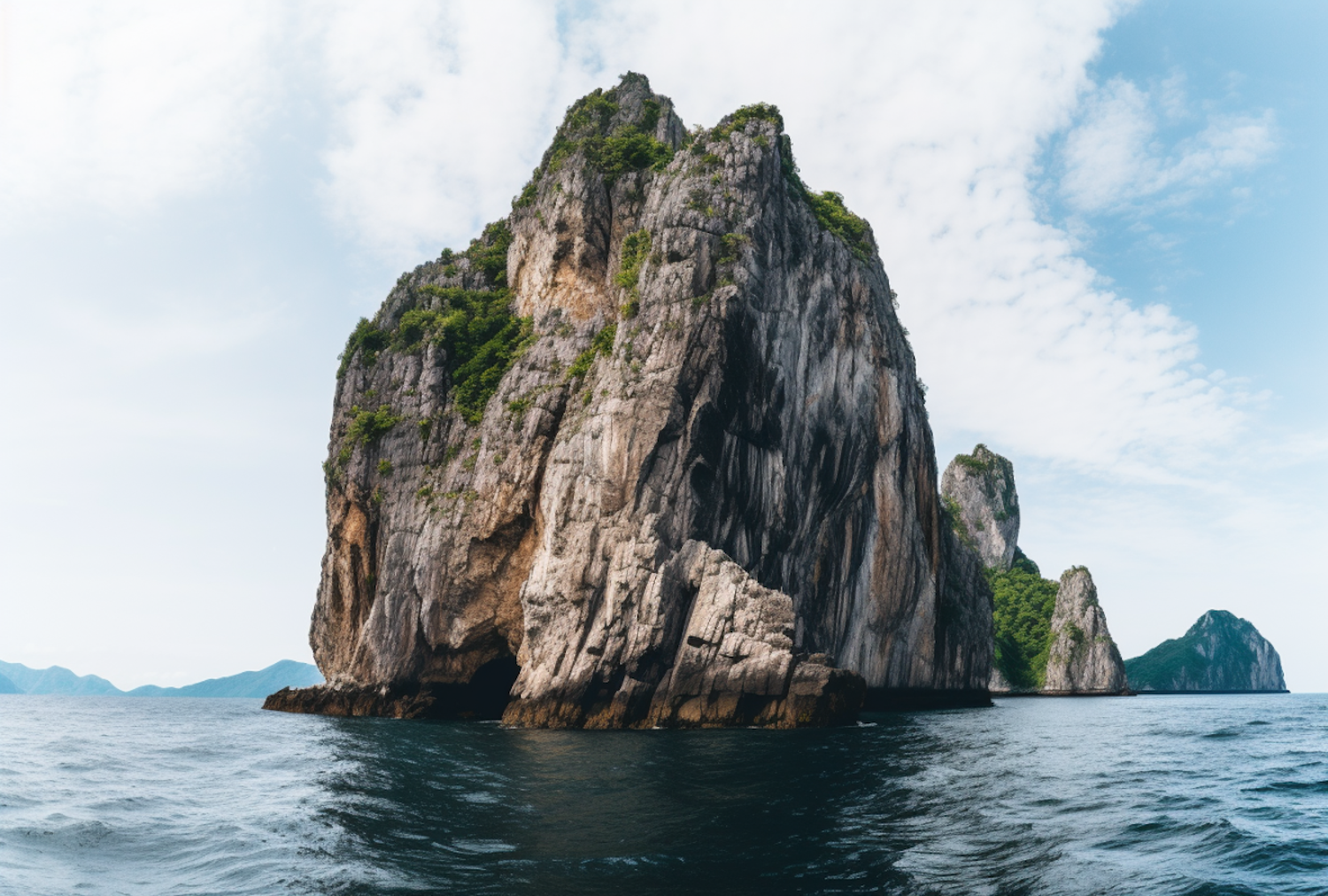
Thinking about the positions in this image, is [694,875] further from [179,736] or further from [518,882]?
[179,736]

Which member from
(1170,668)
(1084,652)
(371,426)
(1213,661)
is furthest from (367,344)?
(1213,661)

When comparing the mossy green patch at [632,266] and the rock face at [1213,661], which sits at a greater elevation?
the mossy green patch at [632,266]

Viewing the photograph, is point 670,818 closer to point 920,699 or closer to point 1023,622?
point 920,699

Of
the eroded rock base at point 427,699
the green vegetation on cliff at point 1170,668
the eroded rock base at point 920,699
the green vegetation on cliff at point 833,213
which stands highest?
the green vegetation on cliff at point 833,213

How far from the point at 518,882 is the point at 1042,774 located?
48.2 ft

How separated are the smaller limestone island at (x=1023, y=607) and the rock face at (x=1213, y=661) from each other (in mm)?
43906

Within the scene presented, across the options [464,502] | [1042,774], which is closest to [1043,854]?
[1042,774]

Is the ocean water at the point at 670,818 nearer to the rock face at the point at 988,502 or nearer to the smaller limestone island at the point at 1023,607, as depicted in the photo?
the smaller limestone island at the point at 1023,607

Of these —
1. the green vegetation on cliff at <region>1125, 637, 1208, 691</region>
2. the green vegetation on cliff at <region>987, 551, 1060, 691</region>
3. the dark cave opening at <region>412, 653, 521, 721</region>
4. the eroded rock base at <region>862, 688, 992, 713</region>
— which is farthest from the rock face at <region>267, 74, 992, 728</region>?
the green vegetation on cliff at <region>1125, 637, 1208, 691</region>

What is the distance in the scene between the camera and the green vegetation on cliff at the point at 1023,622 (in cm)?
10781

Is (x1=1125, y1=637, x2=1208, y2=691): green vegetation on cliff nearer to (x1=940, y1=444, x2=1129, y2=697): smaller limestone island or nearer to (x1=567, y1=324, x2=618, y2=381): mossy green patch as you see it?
(x1=940, y1=444, x2=1129, y2=697): smaller limestone island

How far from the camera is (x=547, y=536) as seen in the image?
36.1m

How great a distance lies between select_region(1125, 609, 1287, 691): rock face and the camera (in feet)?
495

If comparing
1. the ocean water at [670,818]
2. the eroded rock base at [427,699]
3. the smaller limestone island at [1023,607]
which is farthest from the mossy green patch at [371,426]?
the smaller limestone island at [1023,607]
